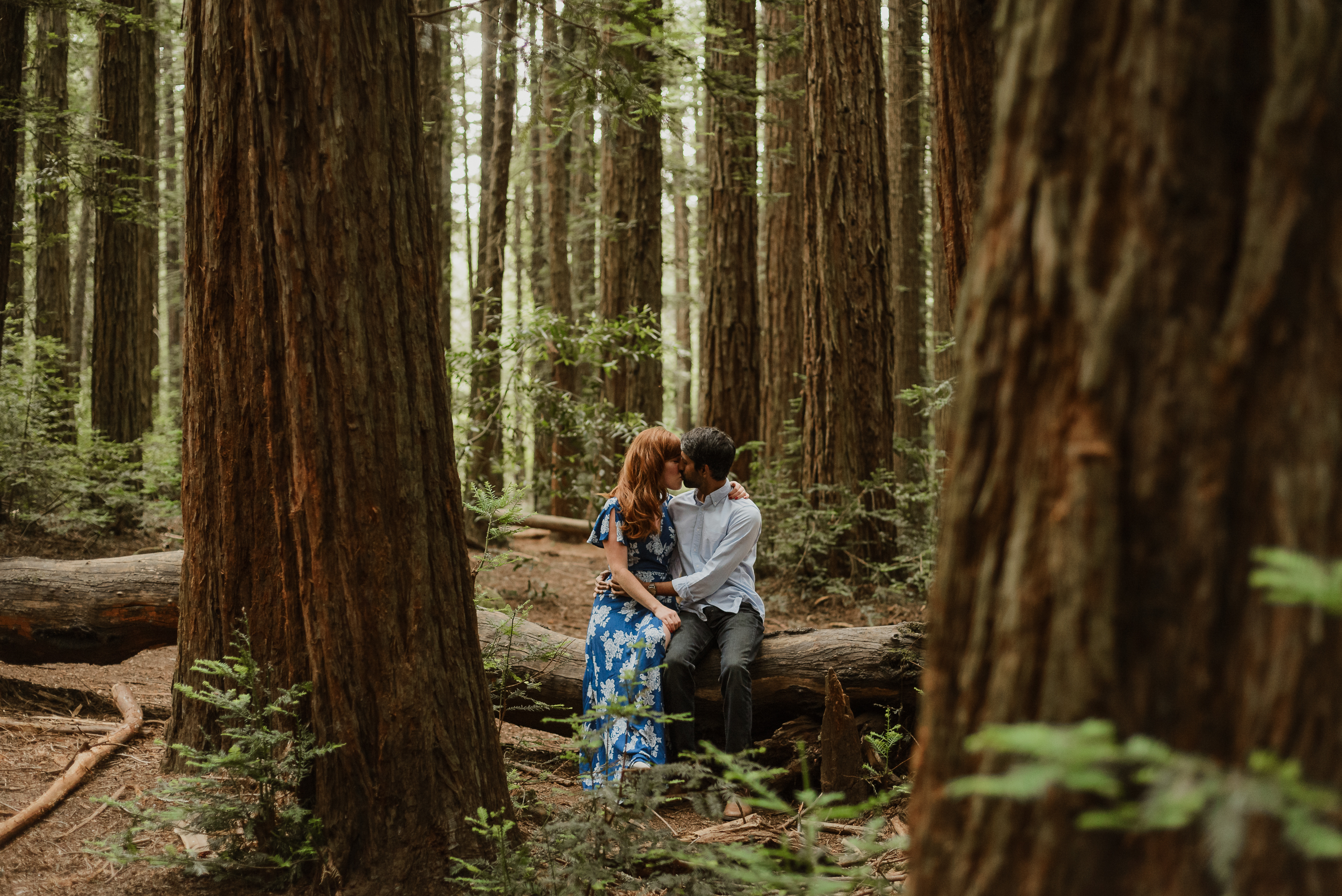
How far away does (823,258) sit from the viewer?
30.7ft

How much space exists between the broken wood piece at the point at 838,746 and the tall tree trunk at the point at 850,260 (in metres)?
4.89

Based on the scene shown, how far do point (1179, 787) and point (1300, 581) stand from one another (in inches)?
10.9

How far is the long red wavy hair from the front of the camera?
5164mm

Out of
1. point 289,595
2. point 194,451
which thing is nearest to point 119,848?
point 289,595

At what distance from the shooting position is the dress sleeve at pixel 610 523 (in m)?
5.20

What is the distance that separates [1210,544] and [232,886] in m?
3.28

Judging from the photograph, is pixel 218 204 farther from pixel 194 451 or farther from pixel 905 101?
pixel 905 101

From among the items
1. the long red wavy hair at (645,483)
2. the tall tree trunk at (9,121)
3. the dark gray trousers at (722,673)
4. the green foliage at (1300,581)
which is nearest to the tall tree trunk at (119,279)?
the tall tree trunk at (9,121)

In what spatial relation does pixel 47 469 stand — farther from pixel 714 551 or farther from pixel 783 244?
pixel 783 244

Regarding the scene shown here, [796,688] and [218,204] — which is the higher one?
[218,204]

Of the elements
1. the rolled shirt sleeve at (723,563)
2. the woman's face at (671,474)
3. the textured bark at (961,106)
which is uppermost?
the textured bark at (961,106)

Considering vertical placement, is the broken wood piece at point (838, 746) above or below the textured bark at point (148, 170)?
below

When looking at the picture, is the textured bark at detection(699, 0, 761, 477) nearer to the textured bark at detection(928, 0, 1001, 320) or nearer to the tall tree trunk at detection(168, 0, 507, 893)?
the textured bark at detection(928, 0, 1001, 320)

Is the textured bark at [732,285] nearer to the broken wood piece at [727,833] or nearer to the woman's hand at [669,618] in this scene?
the woman's hand at [669,618]
